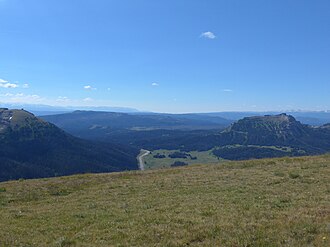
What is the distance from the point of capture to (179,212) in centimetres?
1950

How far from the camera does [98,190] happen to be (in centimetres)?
3058

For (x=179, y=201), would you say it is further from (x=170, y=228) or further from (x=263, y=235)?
(x=263, y=235)

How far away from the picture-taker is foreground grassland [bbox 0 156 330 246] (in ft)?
49.2

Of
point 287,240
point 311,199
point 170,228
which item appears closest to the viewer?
point 287,240

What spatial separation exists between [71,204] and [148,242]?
11589 millimetres

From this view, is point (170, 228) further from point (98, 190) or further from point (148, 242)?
point (98, 190)

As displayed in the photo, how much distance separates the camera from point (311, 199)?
67.5 feet

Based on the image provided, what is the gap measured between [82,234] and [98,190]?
14.2 m

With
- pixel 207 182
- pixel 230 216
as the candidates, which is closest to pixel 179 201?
pixel 230 216

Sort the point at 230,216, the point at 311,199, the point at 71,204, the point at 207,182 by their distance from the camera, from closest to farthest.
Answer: the point at 230,216
the point at 311,199
the point at 71,204
the point at 207,182

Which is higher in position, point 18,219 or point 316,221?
point 316,221

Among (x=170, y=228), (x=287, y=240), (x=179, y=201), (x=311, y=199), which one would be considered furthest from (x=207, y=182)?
(x=287, y=240)

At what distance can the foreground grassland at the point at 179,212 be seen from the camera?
15000mm

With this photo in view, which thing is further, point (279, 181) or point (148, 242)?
point (279, 181)
